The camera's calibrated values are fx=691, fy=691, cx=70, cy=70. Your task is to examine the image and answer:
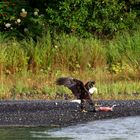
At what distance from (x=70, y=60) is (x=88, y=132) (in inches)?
244

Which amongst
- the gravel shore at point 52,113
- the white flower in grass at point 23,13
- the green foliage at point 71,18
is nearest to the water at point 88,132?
the gravel shore at point 52,113

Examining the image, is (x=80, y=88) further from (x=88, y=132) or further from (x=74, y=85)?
(x=88, y=132)

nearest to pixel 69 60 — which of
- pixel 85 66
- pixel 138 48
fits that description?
pixel 85 66

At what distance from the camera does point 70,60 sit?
1722 centimetres

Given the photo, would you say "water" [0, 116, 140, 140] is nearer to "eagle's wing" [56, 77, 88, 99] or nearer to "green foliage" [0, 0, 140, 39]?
"eagle's wing" [56, 77, 88, 99]

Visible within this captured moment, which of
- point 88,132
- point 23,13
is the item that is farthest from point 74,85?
point 23,13

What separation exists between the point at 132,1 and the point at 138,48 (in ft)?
8.46

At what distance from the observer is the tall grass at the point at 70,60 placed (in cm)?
1614

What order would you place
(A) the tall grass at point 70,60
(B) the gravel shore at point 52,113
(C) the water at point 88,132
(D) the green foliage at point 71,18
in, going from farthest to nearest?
(D) the green foliage at point 71,18 → (A) the tall grass at point 70,60 → (B) the gravel shore at point 52,113 → (C) the water at point 88,132

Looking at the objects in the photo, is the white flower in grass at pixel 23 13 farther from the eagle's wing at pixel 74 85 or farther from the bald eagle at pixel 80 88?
the eagle's wing at pixel 74 85

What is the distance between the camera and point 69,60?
1722 cm

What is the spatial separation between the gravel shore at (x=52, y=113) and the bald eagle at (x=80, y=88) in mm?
234

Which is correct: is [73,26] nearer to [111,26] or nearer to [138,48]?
[111,26]

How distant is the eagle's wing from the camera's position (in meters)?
12.1
